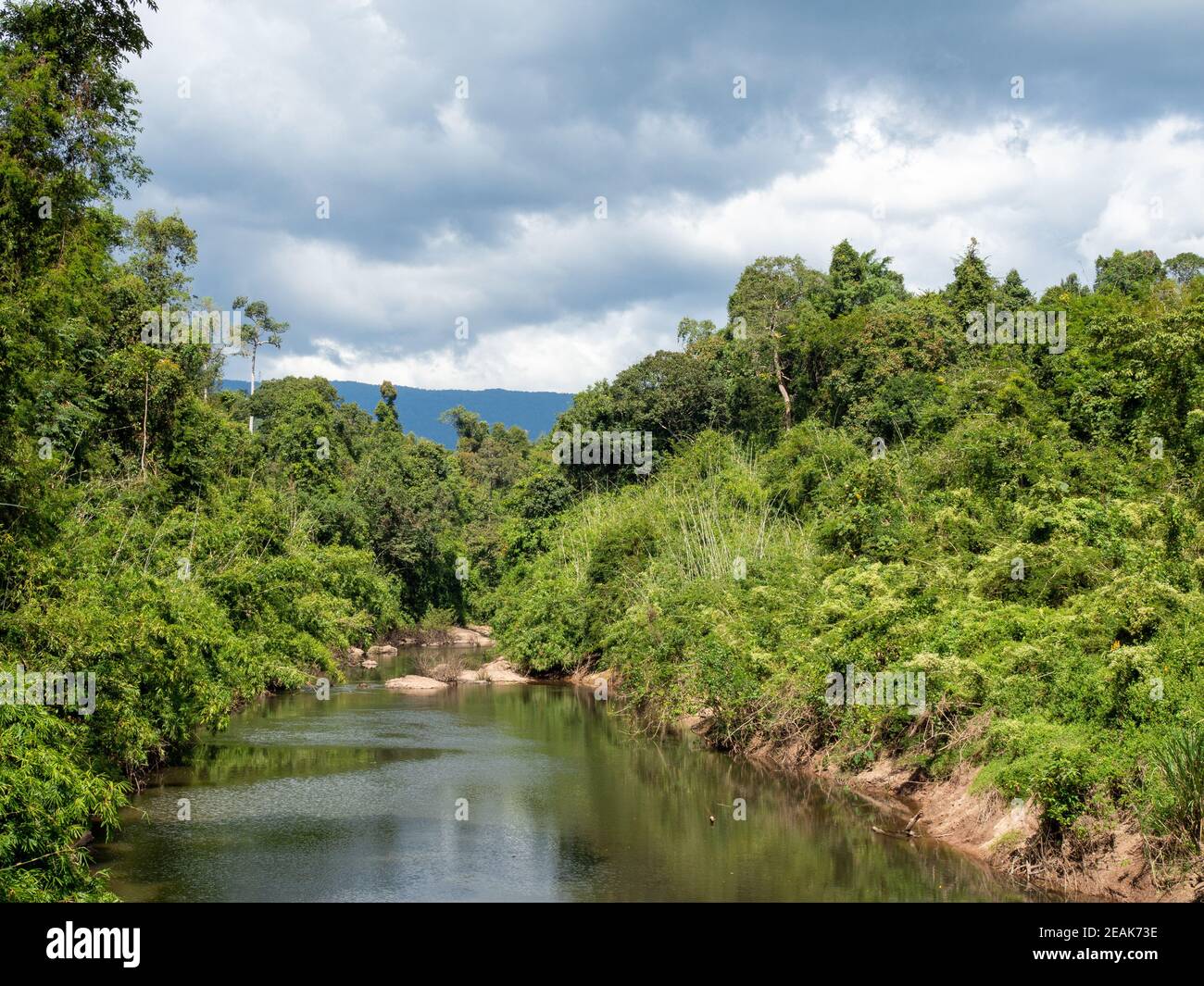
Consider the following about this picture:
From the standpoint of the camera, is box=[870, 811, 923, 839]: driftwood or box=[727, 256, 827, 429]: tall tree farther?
box=[727, 256, 827, 429]: tall tree

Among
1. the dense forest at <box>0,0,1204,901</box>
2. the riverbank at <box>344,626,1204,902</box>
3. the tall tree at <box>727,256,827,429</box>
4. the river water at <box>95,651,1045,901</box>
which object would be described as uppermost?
the tall tree at <box>727,256,827,429</box>

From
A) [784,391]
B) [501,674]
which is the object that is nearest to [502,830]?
[501,674]

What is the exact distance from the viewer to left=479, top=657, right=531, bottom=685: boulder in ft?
111

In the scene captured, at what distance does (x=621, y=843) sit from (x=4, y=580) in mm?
8246

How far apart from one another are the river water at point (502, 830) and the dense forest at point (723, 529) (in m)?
0.99

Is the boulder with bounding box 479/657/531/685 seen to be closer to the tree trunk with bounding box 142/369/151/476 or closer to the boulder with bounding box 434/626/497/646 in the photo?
the boulder with bounding box 434/626/497/646

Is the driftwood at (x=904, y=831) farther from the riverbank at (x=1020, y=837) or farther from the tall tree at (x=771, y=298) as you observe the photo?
the tall tree at (x=771, y=298)

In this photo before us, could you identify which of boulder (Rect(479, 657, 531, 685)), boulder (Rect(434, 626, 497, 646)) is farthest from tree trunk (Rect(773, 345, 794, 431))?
boulder (Rect(434, 626, 497, 646))

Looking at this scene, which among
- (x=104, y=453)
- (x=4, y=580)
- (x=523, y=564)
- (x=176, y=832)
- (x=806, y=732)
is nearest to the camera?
(x=4, y=580)

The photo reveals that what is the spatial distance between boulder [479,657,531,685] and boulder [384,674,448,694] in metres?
2.07
